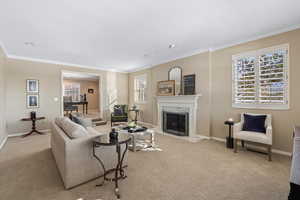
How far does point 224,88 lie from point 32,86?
6457 millimetres

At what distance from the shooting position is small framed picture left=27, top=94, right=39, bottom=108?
4975mm

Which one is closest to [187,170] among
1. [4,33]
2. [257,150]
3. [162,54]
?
[257,150]

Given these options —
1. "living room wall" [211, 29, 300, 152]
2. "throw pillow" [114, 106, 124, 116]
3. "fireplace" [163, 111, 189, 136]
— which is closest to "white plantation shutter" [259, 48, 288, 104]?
"living room wall" [211, 29, 300, 152]

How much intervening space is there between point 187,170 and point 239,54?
3.25 metres

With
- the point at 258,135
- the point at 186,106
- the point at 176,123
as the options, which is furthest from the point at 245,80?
the point at 176,123

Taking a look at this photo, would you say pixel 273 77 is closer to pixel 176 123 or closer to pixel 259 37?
pixel 259 37

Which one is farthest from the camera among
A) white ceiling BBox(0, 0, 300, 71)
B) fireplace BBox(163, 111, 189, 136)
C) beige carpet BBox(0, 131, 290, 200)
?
fireplace BBox(163, 111, 189, 136)

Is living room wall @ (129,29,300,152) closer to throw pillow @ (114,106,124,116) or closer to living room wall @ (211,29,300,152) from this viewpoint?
living room wall @ (211,29,300,152)

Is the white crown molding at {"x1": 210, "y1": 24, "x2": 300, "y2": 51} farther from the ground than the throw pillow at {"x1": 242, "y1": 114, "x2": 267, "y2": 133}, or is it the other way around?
the white crown molding at {"x1": 210, "y1": 24, "x2": 300, "y2": 51}

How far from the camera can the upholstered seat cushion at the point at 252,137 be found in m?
2.82

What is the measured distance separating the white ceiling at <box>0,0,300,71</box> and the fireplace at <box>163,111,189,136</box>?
213cm

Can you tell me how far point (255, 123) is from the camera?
322 cm

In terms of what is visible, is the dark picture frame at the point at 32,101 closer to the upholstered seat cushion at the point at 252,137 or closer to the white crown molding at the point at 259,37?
the white crown molding at the point at 259,37

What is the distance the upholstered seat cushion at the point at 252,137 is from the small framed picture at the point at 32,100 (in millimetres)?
6460
